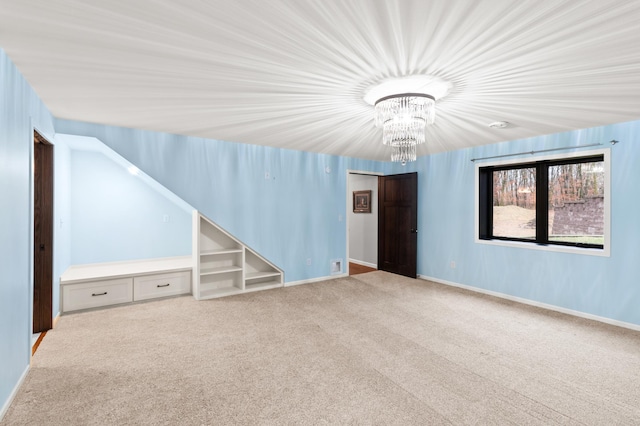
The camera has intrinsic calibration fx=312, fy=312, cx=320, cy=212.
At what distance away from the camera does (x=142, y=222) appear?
4770 mm

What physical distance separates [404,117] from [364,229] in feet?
14.7

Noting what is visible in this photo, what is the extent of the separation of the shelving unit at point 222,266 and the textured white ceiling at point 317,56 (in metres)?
1.89

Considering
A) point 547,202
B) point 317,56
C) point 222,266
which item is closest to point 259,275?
point 222,266

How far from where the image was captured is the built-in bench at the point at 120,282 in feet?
12.1

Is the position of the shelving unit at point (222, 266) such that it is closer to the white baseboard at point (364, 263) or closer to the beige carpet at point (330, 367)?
the beige carpet at point (330, 367)

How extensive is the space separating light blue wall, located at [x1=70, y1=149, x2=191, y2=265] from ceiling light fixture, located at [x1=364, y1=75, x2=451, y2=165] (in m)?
3.31

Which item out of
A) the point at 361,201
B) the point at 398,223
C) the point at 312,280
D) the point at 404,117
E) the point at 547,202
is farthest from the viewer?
the point at 361,201

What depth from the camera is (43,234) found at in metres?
3.15

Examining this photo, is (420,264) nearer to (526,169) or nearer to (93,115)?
(526,169)

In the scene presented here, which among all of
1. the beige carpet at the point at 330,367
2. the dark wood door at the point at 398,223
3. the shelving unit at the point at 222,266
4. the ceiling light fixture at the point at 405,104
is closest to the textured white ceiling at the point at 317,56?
the ceiling light fixture at the point at 405,104

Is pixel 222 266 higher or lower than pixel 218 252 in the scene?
lower

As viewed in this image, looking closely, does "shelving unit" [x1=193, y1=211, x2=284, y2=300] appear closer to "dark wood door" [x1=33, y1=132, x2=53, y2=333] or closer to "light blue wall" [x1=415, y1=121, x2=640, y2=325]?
"dark wood door" [x1=33, y1=132, x2=53, y2=333]

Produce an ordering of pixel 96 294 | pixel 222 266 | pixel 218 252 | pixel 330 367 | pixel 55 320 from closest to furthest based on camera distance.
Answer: pixel 330 367
pixel 55 320
pixel 96 294
pixel 218 252
pixel 222 266

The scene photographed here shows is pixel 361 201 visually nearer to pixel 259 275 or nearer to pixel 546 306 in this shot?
pixel 259 275
